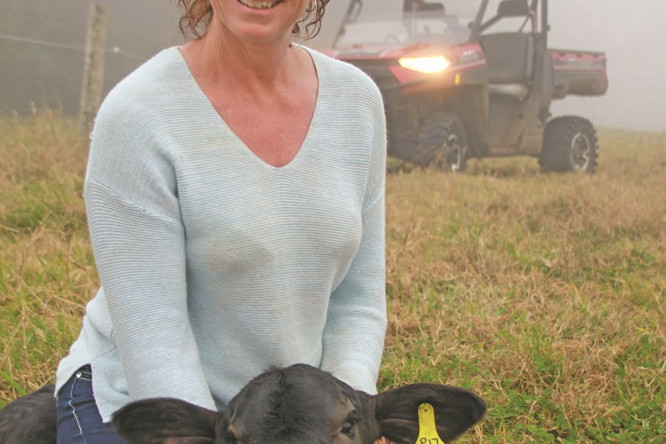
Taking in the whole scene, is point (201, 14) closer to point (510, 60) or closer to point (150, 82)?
point (150, 82)

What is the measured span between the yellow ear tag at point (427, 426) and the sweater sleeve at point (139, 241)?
581 millimetres

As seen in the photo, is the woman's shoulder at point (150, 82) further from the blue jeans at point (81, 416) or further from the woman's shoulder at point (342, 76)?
the blue jeans at point (81, 416)

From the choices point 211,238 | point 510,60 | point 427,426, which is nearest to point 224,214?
point 211,238

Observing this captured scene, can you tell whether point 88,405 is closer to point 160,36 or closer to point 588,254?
point 588,254

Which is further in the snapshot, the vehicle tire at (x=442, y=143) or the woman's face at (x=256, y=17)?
the vehicle tire at (x=442, y=143)

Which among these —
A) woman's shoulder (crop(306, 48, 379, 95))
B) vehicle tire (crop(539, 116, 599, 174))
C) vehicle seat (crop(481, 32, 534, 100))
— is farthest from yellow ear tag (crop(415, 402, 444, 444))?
vehicle seat (crop(481, 32, 534, 100))

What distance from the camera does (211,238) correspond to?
246cm

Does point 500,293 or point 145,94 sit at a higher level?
point 145,94

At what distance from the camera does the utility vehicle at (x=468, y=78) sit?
10578mm

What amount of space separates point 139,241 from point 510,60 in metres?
9.42

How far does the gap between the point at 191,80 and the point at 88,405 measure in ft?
3.17

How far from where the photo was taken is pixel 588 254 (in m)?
5.94

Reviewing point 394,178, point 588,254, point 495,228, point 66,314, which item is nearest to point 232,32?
point 66,314

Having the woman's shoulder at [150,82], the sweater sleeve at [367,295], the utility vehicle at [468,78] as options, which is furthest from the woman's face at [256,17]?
the utility vehicle at [468,78]
